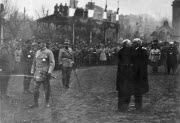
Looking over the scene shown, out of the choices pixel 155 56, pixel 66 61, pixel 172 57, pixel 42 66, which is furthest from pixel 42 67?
pixel 155 56

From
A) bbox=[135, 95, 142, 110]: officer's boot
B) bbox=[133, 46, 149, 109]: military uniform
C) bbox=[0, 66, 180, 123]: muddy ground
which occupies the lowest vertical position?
bbox=[0, 66, 180, 123]: muddy ground

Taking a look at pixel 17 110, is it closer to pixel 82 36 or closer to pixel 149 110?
pixel 149 110

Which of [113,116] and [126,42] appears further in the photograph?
[126,42]

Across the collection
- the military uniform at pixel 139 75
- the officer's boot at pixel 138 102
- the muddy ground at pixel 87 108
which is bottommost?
the muddy ground at pixel 87 108

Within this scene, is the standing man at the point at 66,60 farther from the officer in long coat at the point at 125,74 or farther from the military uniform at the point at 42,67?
the officer in long coat at the point at 125,74

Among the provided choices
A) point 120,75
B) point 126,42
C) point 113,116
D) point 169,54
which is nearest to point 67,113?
point 113,116

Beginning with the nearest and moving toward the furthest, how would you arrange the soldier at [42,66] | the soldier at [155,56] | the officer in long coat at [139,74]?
1. the officer in long coat at [139,74]
2. the soldier at [42,66]
3. the soldier at [155,56]

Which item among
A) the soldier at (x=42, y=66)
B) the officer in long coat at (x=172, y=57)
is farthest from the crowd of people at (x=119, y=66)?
the officer in long coat at (x=172, y=57)

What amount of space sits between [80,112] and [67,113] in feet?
0.98

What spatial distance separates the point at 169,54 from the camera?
58.1 ft

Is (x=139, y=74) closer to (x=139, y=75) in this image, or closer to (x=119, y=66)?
(x=139, y=75)

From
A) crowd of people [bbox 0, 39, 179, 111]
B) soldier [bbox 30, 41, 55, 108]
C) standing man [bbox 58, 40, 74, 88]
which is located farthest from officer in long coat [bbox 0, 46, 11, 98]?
standing man [bbox 58, 40, 74, 88]

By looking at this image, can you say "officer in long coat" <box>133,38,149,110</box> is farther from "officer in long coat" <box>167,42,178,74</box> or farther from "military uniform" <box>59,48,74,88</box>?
"officer in long coat" <box>167,42,178,74</box>

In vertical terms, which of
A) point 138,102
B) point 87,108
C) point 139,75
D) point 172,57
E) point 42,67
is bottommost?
point 87,108
